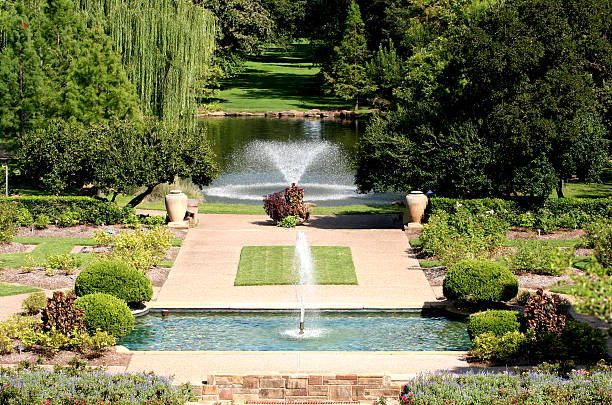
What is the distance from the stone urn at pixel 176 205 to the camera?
3438 centimetres

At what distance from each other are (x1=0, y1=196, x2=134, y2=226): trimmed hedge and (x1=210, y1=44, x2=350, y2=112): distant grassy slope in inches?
1872

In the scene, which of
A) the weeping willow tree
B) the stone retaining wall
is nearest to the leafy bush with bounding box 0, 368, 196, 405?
the stone retaining wall

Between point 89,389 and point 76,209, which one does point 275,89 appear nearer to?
point 76,209

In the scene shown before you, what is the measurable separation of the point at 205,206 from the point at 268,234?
7.34 metres

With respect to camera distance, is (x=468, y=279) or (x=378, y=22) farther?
(x=378, y=22)

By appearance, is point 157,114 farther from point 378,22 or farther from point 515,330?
point 378,22

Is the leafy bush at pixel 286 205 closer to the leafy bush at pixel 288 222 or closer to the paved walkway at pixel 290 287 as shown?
the leafy bush at pixel 288 222

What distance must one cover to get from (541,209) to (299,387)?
1800 centimetres

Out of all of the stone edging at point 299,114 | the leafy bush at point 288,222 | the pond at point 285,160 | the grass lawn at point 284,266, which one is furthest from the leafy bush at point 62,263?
the stone edging at point 299,114

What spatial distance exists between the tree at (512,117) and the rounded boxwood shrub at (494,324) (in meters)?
12.9

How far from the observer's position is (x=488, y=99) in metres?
34.2

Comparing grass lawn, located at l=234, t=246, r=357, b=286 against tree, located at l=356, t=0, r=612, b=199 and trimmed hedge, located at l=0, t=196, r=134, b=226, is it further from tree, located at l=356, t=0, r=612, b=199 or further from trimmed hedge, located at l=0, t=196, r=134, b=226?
trimmed hedge, located at l=0, t=196, r=134, b=226

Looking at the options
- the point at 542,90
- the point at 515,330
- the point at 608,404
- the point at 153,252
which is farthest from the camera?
the point at 542,90

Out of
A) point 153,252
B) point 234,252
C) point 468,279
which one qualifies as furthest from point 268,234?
point 468,279
